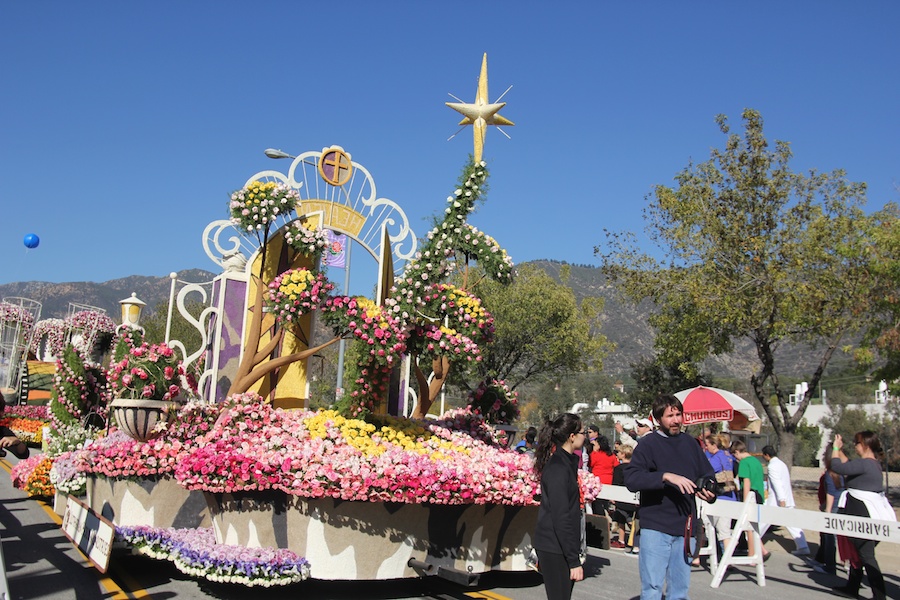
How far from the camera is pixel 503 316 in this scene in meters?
36.7

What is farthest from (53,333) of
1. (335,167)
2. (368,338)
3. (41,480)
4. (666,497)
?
(666,497)

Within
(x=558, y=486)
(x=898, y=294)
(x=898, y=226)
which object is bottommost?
(x=558, y=486)

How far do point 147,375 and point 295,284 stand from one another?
2.05m

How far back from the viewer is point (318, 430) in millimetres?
8273

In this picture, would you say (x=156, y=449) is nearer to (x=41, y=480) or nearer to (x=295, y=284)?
(x=295, y=284)

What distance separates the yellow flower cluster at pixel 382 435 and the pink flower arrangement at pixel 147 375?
6.58ft

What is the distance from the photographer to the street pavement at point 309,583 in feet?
24.1

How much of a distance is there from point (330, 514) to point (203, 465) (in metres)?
1.25

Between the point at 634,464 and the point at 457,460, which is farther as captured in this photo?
the point at 457,460

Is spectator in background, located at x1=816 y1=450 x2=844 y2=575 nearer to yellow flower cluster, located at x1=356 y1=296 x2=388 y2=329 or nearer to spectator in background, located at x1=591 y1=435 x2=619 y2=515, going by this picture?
spectator in background, located at x1=591 y1=435 x2=619 y2=515

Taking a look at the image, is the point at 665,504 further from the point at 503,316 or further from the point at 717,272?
the point at 503,316

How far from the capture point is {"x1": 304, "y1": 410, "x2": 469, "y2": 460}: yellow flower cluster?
792 cm

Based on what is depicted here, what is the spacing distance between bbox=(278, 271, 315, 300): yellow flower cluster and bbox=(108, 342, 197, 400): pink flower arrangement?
173 cm

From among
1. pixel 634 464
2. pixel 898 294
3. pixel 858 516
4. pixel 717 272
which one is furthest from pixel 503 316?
pixel 634 464
